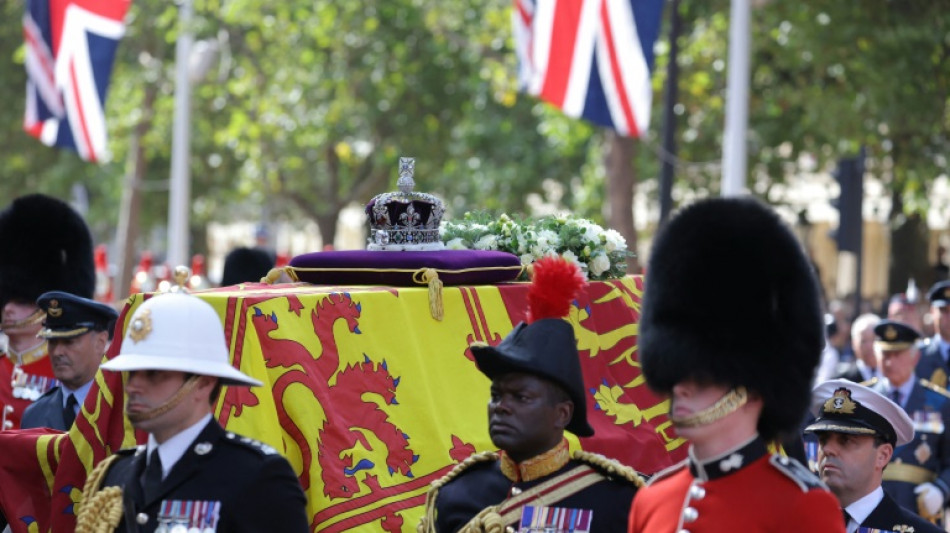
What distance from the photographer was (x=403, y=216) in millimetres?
6941

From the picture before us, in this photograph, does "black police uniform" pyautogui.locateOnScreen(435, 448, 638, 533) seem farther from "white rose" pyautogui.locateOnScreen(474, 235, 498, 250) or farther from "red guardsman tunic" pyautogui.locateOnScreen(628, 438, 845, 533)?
"white rose" pyautogui.locateOnScreen(474, 235, 498, 250)

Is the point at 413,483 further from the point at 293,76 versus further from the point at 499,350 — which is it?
the point at 293,76

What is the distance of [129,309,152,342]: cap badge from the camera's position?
170 inches

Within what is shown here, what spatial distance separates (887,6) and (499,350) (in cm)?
1478

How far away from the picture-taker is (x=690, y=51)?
71.7 ft

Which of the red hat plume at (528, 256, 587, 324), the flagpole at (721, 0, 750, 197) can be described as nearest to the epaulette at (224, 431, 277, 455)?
the red hat plume at (528, 256, 587, 324)

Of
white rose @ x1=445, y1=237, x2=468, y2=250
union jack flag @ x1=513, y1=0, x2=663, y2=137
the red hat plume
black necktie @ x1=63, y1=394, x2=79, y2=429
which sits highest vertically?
union jack flag @ x1=513, y1=0, x2=663, y2=137

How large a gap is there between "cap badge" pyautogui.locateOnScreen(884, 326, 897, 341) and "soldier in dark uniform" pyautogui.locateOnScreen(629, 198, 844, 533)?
19.0ft

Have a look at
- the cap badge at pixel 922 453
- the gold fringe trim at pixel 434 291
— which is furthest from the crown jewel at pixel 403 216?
the cap badge at pixel 922 453

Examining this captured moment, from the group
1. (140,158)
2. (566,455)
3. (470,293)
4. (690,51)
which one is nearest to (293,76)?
(140,158)

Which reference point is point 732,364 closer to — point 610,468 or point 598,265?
point 610,468

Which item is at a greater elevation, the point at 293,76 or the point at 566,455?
the point at 293,76

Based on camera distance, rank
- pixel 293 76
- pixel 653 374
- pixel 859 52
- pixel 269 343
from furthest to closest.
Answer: pixel 293 76 → pixel 859 52 → pixel 269 343 → pixel 653 374

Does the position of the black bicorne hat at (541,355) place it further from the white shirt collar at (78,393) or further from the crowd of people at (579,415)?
the white shirt collar at (78,393)
